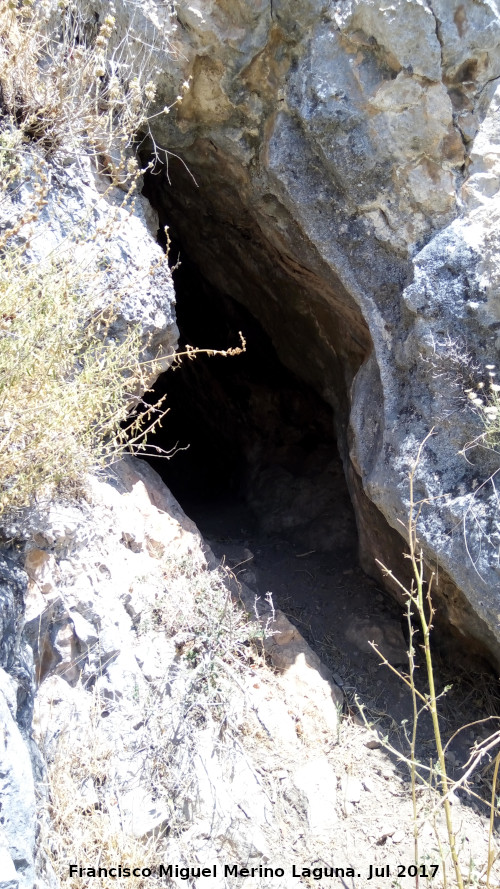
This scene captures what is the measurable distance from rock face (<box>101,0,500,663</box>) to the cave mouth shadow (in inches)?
58.2

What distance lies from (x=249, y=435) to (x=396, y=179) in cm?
301

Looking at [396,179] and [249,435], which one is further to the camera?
[249,435]

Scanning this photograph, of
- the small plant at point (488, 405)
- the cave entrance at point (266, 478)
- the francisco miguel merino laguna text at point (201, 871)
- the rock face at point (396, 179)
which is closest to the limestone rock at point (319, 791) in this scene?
the francisco miguel merino laguna text at point (201, 871)

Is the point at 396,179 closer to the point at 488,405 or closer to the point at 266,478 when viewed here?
the point at 488,405

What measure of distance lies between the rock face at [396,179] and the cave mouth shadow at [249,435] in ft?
4.85

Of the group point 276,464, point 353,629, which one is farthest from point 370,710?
point 276,464

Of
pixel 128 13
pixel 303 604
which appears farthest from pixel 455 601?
pixel 128 13

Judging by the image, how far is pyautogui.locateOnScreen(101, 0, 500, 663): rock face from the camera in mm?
2627

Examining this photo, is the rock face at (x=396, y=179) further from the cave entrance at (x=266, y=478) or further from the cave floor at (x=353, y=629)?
the cave entrance at (x=266, y=478)

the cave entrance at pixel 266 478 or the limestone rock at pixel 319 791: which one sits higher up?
the cave entrance at pixel 266 478

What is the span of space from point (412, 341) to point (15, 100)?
1867mm

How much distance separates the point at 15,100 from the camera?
99.7 inches

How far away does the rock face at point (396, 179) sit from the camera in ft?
8.62

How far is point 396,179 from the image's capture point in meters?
2.79
